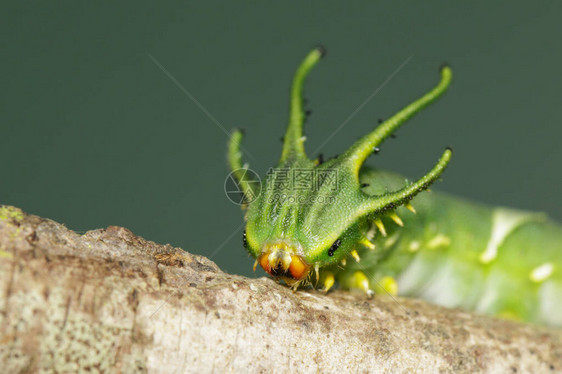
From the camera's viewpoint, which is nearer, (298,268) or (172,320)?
(172,320)

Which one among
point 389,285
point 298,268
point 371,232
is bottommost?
point 298,268

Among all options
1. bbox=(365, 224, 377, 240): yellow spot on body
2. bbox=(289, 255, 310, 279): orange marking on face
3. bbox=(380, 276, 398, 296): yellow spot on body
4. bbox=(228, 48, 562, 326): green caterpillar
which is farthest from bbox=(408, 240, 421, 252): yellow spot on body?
bbox=(289, 255, 310, 279): orange marking on face

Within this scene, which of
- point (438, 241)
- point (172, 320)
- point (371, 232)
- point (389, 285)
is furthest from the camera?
point (438, 241)

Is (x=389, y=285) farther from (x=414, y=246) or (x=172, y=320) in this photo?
(x=172, y=320)

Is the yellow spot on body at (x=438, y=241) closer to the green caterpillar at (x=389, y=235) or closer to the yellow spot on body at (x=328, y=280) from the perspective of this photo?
the green caterpillar at (x=389, y=235)

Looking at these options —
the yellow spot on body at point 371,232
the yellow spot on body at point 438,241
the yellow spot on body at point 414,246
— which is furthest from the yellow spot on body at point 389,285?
the yellow spot on body at point 371,232

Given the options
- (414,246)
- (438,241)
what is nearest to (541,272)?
(438,241)

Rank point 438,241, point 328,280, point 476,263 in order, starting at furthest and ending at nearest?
point 476,263
point 438,241
point 328,280

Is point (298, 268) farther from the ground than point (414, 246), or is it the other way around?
point (414, 246)
